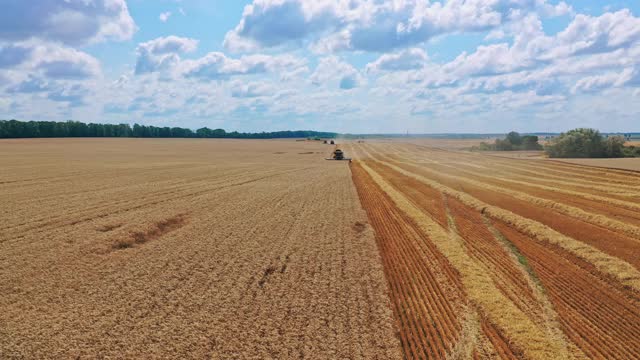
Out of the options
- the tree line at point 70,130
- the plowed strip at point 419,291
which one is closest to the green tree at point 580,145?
the plowed strip at point 419,291

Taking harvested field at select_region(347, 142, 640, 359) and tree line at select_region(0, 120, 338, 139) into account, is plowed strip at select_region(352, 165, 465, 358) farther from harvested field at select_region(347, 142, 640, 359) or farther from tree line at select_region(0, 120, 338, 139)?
tree line at select_region(0, 120, 338, 139)

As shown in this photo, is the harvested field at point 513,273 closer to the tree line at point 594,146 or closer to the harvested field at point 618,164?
the harvested field at point 618,164

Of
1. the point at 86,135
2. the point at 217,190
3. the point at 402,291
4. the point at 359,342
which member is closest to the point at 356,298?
the point at 402,291

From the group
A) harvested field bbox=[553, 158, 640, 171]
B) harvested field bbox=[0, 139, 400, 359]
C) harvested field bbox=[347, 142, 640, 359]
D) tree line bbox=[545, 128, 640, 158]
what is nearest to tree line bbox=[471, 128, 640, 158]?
tree line bbox=[545, 128, 640, 158]

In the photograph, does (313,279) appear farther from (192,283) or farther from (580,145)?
(580,145)

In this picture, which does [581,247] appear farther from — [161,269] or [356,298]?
[161,269]

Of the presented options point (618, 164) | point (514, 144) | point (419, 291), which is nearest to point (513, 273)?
point (419, 291)
